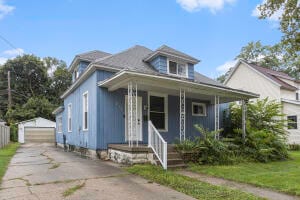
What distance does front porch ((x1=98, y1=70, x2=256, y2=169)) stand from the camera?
25.5 ft

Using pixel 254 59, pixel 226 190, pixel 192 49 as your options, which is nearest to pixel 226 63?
pixel 254 59

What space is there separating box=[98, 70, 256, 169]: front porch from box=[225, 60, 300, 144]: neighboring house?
6784 mm

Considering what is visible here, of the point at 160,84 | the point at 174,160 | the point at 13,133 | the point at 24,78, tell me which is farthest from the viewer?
the point at 24,78

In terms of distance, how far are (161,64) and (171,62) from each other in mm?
816

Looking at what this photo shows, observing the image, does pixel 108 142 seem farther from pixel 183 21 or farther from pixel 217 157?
pixel 183 21

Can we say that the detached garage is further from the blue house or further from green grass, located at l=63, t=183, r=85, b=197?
green grass, located at l=63, t=183, r=85, b=197

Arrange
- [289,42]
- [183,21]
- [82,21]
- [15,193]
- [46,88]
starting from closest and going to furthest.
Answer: [15,193] < [289,42] < [82,21] < [183,21] < [46,88]

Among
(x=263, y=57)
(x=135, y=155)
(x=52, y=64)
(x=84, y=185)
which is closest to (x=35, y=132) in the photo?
(x=52, y=64)

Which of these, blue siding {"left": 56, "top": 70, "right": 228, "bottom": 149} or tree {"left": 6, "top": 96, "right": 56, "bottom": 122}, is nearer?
blue siding {"left": 56, "top": 70, "right": 228, "bottom": 149}

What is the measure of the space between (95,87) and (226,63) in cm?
3716

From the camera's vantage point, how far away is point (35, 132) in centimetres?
2419

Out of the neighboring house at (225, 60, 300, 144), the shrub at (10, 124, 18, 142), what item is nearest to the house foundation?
the neighboring house at (225, 60, 300, 144)

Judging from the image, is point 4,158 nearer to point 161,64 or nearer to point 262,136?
point 161,64

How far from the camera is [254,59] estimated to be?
32219mm
